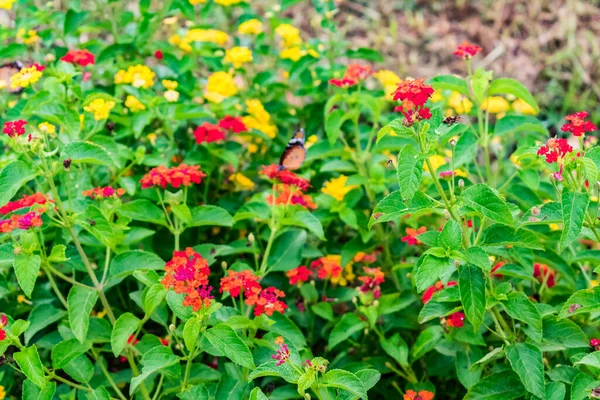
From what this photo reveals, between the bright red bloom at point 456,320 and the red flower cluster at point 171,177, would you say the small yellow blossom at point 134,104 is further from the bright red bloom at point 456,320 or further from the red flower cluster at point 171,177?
the bright red bloom at point 456,320

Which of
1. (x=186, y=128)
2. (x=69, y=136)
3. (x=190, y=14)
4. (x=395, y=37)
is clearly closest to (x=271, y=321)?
(x=69, y=136)

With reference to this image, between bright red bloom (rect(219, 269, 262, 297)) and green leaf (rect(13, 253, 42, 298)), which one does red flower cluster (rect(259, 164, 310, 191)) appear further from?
green leaf (rect(13, 253, 42, 298))

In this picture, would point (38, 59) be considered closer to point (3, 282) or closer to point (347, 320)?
point (3, 282)

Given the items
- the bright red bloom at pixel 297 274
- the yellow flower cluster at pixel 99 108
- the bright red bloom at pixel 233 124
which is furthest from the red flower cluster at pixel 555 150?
the yellow flower cluster at pixel 99 108

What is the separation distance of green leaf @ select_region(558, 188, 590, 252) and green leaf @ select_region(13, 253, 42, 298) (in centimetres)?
134

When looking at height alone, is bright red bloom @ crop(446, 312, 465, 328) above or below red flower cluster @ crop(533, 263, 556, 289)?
above

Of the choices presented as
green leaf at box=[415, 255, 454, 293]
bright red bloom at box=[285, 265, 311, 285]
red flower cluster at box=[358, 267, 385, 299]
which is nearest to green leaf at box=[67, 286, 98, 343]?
bright red bloom at box=[285, 265, 311, 285]

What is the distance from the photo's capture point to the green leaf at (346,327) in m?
2.39

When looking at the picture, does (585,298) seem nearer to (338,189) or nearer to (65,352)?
(338,189)

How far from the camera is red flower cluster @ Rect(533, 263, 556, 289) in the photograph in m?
2.66

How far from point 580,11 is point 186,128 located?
3320mm

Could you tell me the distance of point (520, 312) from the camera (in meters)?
1.99

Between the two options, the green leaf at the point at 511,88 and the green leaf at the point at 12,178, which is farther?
the green leaf at the point at 511,88

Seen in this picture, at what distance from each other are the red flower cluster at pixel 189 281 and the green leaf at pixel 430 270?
531 mm
